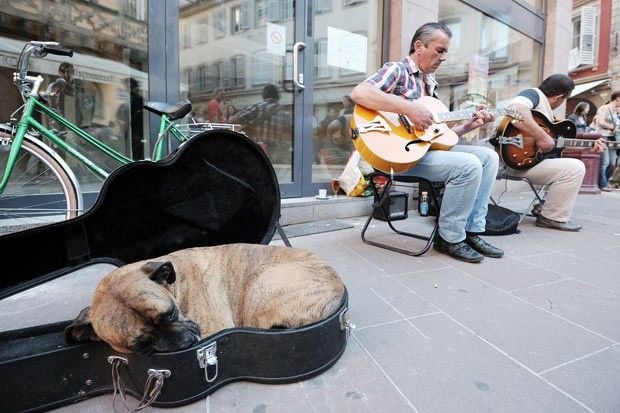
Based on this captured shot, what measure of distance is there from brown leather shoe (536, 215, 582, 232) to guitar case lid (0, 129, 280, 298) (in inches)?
127

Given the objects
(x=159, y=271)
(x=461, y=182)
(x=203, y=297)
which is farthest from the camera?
(x=461, y=182)

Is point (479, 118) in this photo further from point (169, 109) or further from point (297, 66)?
point (169, 109)

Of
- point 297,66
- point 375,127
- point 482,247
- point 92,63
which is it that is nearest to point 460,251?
point 482,247

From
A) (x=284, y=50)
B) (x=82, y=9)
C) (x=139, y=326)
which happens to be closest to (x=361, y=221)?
(x=284, y=50)

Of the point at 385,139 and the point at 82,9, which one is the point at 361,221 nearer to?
the point at 385,139

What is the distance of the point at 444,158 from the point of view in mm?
2574

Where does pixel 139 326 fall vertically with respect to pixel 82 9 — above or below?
below

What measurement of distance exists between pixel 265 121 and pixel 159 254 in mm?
2925

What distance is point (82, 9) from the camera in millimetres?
3400

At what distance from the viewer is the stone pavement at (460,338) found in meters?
1.18

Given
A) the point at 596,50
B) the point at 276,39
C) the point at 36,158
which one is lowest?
the point at 36,158

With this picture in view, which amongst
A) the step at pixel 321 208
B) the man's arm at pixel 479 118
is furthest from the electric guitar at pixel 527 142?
the step at pixel 321 208

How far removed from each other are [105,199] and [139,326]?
78cm

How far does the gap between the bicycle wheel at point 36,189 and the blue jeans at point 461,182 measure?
239 centimetres
